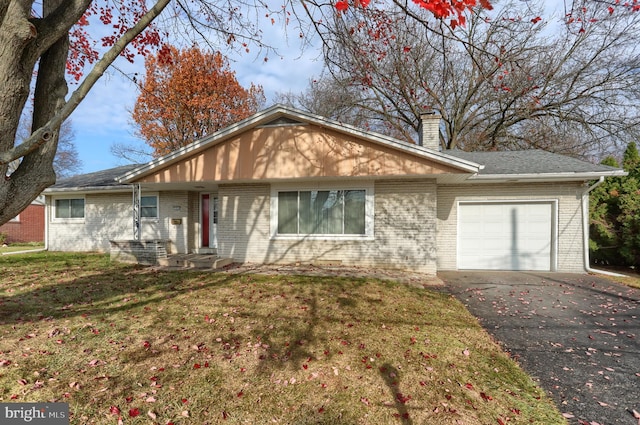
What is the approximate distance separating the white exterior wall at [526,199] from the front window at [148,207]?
10939 mm

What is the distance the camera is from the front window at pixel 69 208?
1341cm

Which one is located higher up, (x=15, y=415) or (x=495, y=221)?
(x=495, y=221)

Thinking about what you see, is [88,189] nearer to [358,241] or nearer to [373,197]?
[358,241]

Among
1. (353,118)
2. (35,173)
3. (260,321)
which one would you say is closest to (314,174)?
(260,321)

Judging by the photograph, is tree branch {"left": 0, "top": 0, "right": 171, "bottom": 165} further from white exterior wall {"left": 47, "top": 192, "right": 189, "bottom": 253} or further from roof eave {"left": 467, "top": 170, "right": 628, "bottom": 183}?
white exterior wall {"left": 47, "top": 192, "right": 189, "bottom": 253}

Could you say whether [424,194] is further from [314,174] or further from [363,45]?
[363,45]

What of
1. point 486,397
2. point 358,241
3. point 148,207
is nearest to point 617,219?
point 358,241

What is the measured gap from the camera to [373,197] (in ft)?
30.4

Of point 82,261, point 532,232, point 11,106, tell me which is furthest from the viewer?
point 82,261

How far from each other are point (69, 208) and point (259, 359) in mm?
14552

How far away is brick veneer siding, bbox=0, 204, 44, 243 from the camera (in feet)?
62.7

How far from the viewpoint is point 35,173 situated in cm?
328

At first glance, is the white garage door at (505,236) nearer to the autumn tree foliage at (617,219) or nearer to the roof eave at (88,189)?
the autumn tree foliage at (617,219)

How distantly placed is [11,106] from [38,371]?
2835 millimetres
